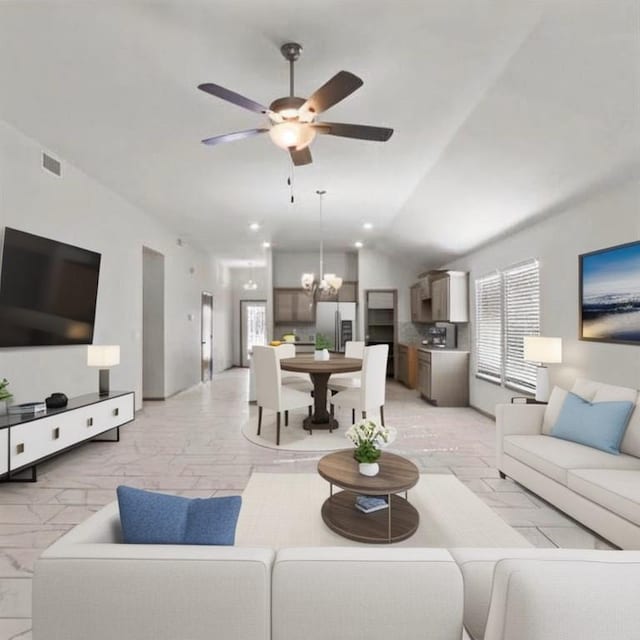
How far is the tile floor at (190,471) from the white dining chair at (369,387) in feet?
1.72

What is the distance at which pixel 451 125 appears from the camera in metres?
3.36

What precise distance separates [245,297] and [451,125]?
970 cm

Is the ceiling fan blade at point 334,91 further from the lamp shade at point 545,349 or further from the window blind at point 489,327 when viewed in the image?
the window blind at point 489,327

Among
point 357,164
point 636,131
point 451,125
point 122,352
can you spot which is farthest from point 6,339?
point 636,131

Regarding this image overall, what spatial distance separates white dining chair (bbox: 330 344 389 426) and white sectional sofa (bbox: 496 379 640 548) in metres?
1.44

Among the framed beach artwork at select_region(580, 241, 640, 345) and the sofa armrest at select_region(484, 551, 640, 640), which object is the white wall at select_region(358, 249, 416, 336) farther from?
the sofa armrest at select_region(484, 551, 640, 640)

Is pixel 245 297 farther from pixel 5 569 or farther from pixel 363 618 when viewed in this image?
pixel 363 618

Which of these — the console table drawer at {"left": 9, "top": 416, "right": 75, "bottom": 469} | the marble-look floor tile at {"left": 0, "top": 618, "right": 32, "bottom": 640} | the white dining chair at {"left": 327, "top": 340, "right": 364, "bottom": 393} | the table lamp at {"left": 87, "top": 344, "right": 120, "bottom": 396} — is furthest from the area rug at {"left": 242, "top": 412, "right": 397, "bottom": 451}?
the marble-look floor tile at {"left": 0, "top": 618, "right": 32, "bottom": 640}

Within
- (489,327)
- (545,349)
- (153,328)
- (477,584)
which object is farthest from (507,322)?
(153,328)

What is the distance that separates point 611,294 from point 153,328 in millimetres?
6412

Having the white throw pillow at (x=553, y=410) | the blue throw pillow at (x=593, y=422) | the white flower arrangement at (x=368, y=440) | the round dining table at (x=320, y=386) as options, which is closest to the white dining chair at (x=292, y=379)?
the round dining table at (x=320, y=386)

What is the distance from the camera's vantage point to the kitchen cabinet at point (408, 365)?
7.57 metres

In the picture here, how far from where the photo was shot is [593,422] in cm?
279

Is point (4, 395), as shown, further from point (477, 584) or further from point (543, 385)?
point (543, 385)
